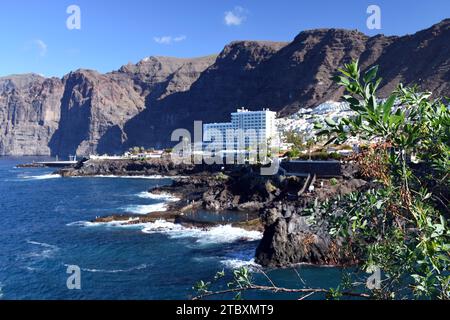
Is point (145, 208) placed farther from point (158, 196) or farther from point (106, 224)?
point (158, 196)

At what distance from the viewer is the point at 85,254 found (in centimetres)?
4231

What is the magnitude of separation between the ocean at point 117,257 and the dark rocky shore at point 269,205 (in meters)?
1.94

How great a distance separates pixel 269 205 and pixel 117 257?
28340mm

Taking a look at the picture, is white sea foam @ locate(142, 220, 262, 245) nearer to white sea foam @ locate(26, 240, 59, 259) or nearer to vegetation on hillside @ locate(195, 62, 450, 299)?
white sea foam @ locate(26, 240, 59, 259)

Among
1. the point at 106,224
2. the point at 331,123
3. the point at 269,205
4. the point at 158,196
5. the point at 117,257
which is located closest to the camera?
the point at 331,123

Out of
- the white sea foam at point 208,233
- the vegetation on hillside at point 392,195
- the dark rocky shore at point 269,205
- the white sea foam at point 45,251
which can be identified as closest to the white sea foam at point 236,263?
the dark rocky shore at point 269,205

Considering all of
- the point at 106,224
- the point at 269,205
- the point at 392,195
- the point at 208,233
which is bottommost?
the point at 208,233

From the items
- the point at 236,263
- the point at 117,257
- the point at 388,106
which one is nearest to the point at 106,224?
the point at 117,257

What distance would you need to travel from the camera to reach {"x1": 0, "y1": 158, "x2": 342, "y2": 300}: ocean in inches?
1282

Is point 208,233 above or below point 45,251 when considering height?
above

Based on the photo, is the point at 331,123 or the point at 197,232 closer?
the point at 331,123

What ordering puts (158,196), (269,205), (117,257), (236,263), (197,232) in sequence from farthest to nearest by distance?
(158,196) → (269,205) → (197,232) → (117,257) → (236,263)

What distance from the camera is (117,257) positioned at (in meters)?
41.2
